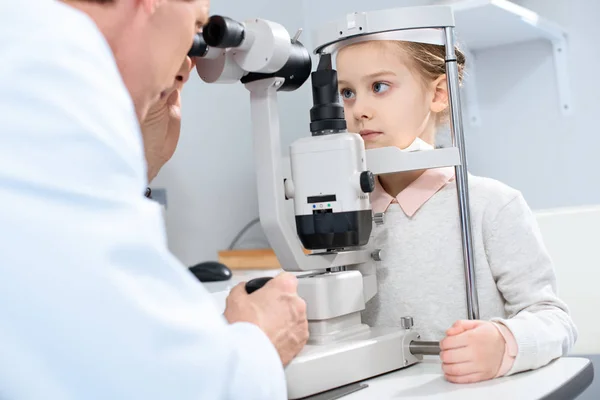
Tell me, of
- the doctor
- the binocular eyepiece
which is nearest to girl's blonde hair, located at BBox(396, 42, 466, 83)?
the binocular eyepiece

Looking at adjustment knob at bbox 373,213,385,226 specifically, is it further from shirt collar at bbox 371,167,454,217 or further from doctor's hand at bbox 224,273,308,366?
doctor's hand at bbox 224,273,308,366

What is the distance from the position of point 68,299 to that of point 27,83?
0.15m

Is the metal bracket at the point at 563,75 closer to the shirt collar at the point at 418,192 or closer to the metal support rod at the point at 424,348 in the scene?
the shirt collar at the point at 418,192

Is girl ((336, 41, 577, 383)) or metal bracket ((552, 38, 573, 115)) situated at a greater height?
metal bracket ((552, 38, 573, 115))

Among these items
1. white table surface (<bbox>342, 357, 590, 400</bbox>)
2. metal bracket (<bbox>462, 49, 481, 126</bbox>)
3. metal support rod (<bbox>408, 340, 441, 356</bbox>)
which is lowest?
white table surface (<bbox>342, 357, 590, 400</bbox>)

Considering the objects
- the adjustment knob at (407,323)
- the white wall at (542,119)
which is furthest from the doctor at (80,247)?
the white wall at (542,119)

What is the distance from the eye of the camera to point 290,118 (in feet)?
9.09

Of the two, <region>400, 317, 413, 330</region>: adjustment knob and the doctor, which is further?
<region>400, 317, 413, 330</region>: adjustment knob

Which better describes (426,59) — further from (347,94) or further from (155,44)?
(155,44)

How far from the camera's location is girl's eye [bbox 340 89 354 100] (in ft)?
3.99

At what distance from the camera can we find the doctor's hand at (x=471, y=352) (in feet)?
2.93

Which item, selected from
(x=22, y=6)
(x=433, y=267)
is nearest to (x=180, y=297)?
(x=22, y=6)

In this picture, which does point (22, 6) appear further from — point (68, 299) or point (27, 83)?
point (68, 299)

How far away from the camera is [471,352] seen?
2.94ft
